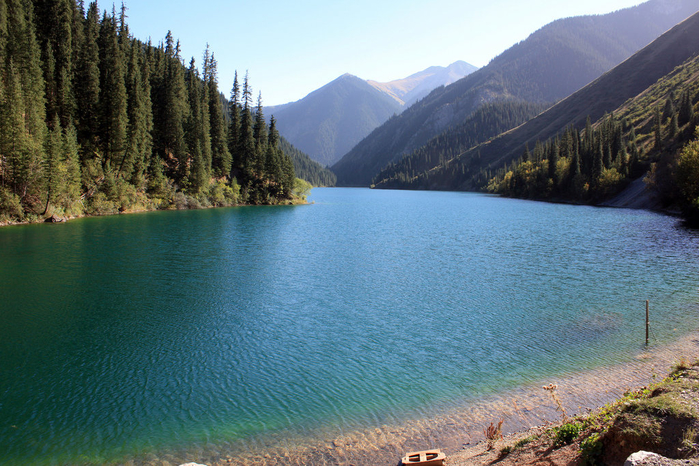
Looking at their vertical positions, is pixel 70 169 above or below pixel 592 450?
above

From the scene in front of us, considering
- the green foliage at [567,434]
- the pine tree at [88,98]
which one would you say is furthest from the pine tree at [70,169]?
the green foliage at [567,434]

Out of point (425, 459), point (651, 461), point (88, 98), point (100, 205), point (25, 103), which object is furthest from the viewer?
point (88, 98)

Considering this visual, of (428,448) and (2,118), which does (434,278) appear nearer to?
(428,448)

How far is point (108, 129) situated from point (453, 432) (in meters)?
76.1

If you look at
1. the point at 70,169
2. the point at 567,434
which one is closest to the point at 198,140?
the point at 70,169

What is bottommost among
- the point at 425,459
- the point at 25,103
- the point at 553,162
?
the point at 425,459

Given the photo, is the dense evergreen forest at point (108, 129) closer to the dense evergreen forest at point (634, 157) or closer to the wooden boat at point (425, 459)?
the wooden boat at point (425, 459)

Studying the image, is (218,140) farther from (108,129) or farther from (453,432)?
(453,432)

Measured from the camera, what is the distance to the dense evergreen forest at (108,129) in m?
50.9

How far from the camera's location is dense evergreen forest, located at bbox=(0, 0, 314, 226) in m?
50.9

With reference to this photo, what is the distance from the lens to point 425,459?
29.2 feet

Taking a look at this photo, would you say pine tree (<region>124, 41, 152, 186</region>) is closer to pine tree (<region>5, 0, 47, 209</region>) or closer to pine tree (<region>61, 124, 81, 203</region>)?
pine tree (<region>61, 124, 81, 203</region>)

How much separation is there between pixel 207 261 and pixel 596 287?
29.0m

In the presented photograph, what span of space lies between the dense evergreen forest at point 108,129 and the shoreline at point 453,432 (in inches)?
2101
